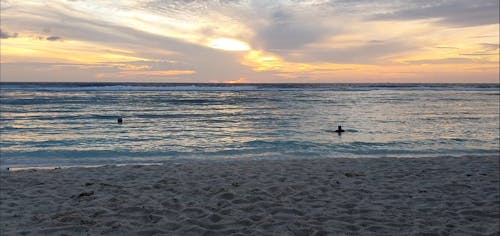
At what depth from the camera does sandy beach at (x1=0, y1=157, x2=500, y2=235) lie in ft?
18.8

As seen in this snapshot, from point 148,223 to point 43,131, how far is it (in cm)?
1501

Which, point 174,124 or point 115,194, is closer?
point 115,194

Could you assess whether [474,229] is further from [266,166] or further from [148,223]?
[266,166]

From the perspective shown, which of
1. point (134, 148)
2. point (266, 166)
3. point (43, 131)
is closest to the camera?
point (266, 166)

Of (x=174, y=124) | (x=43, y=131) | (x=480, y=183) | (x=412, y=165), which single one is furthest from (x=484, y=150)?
(x=43, y=131)

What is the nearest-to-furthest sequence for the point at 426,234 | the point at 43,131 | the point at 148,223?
the point at 426,234 < the point at 148,223 < the point at 43,131

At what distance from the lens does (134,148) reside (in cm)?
1444

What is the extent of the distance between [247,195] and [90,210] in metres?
2.85

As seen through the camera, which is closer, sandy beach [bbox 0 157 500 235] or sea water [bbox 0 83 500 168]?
sandy beach [bbox 0 157 500 235]

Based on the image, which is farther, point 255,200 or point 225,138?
point 225,138

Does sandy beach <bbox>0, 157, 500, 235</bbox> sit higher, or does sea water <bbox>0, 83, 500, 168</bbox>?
sandy beach <bbox>0, 157, 500, 235</bbox>

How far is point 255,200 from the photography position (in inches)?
281

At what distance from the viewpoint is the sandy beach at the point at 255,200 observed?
572 cm

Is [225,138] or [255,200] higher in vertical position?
[255,200]
